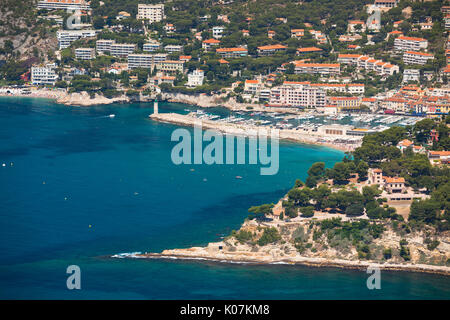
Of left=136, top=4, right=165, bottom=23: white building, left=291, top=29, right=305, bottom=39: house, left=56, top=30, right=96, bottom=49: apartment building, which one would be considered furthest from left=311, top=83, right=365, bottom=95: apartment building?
left=56, top=30, right=96, bottom=49: apartment building

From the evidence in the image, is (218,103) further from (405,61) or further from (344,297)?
(344,297)

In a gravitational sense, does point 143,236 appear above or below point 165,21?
below

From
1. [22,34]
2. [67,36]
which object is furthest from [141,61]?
[22,34]

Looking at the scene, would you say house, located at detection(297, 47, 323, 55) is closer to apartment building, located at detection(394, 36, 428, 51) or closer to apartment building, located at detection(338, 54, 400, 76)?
apartment building, located at detection(338, 54, 400, 76)

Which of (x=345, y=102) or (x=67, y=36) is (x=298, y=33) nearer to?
(x=345, y=102)

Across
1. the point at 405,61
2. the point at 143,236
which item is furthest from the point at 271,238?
the point at 405,61

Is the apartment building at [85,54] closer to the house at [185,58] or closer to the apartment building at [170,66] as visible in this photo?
the apartment building at [170,66]
